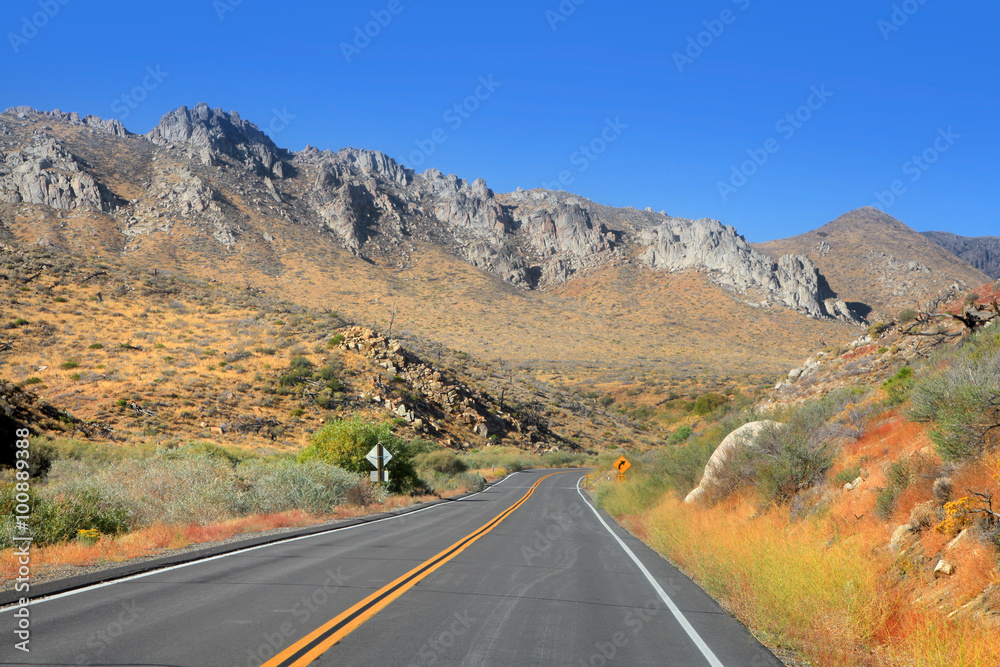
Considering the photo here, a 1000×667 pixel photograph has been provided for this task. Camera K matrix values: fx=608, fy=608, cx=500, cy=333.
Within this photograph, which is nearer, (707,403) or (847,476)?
(847,476)

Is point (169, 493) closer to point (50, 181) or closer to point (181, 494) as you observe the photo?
point (181, 494)

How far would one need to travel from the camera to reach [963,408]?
24.6 ft

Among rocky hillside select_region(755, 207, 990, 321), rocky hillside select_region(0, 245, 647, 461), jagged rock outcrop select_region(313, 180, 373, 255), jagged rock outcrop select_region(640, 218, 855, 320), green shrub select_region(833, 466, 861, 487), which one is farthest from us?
rocky hillside select_region(755, 207, 990, 321)

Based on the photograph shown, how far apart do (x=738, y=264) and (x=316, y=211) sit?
7832 centimetres

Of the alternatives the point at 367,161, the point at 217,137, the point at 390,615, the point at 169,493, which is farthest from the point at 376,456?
the point at 367,161

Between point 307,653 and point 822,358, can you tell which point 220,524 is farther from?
point 822,358

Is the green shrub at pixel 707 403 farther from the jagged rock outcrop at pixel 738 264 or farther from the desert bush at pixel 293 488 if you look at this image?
the jagged rock outcrop at pixel 738 264

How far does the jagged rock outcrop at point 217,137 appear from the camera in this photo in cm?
11494

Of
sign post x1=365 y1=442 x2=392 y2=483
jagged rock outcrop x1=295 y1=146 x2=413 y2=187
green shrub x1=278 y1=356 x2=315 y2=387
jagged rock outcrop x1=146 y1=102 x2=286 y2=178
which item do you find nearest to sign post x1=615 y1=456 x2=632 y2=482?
sign post x1=365 y1=442 x2=392 y2=483

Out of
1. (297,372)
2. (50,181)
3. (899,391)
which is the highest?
(50,181)

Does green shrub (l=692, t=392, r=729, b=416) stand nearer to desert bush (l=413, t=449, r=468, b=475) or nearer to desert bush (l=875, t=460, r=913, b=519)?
desert bush (l=413, t=449, r=468, b=475)

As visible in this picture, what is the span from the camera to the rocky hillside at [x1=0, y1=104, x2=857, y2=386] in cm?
8081

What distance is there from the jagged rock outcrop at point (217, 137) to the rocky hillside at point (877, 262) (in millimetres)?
115036

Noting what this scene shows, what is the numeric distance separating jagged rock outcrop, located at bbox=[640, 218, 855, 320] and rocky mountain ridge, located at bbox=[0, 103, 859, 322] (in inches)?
10.1
